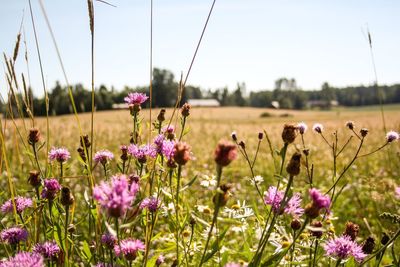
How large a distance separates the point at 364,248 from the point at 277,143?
27.1ft

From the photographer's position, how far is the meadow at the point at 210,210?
119 centimetres

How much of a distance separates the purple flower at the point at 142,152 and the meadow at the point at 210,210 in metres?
0.02

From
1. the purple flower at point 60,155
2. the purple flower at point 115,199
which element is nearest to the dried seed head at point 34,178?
the purple flower at point 60,155

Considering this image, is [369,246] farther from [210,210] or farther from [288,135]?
[210,210]

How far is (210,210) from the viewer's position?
226 cm

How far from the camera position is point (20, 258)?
999mm

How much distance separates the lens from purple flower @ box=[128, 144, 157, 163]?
158cm

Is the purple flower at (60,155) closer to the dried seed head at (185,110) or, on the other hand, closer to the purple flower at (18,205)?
the purple flower at (18,205)

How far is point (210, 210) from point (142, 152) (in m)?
0.84

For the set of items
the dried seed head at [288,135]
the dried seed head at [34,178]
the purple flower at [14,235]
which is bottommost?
the purple flower at [14,235]

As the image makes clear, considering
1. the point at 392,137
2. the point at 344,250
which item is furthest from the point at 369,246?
the point at 392,137

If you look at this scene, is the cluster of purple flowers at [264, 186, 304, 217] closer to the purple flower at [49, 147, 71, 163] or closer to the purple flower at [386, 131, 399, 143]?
the purple flower at [386, 131, 399, 143]

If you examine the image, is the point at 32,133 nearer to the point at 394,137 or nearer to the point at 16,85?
the point at 16,85

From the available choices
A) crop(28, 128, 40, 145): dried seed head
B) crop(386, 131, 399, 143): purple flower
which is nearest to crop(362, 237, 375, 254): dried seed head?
crop(386, 131, 399, 143): purple flower
